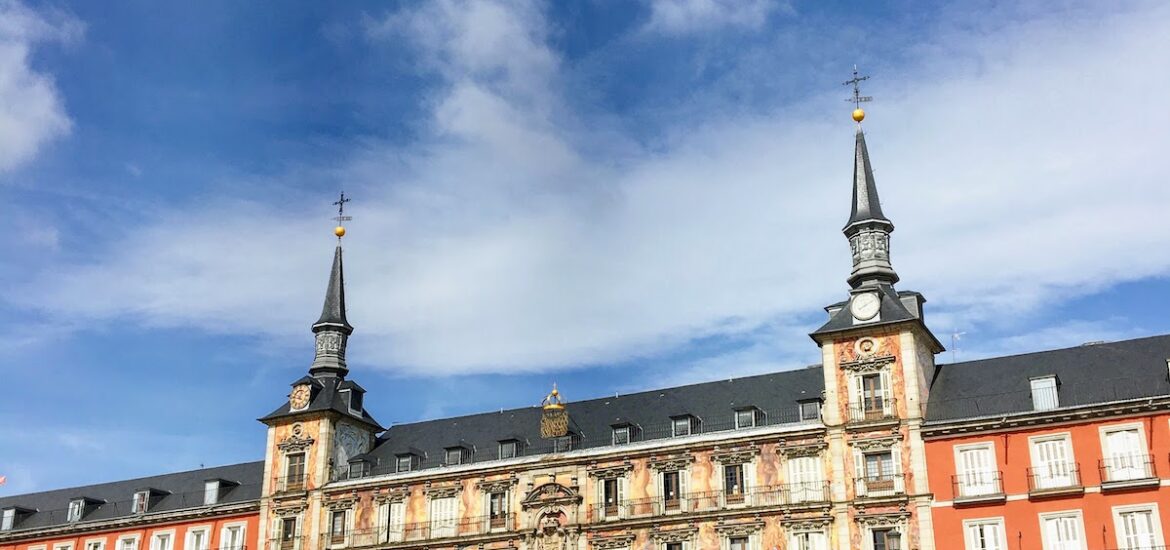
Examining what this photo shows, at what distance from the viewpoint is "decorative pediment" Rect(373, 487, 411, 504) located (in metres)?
66.8

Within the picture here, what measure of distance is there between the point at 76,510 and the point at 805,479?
158ft

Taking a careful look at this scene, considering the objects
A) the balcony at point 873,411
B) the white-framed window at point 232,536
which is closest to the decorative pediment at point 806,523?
the balcony at point 873,411

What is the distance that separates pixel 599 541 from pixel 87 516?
1446 inches

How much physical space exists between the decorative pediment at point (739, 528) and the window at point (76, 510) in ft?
142

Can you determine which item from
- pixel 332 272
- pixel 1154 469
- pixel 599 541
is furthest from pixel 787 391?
pixel 332 272

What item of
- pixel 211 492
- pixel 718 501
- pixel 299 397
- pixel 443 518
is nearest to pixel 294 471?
pixel 299 397

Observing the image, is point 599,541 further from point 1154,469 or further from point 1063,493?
point 1154,469

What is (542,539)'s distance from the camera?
62.4 metres

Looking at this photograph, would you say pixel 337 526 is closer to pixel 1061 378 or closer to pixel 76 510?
pixel 76 510

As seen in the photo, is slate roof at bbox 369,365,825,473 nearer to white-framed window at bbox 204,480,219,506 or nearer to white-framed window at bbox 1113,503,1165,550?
white-framed window at bbox 204,480,219,506

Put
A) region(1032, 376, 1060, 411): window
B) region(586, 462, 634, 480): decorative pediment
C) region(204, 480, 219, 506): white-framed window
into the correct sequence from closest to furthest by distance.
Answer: region(1032, 376, 1060, 411): window → region(586, 462, 634, 480): decorative pediment → region(204, 480, 219, 506): white-framed window

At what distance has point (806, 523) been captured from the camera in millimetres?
56688

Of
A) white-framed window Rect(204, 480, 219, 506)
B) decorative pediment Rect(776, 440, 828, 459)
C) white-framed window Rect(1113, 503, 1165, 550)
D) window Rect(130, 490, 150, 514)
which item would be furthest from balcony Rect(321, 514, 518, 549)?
white-framed window Rect(1113, 503, 1165, 550)

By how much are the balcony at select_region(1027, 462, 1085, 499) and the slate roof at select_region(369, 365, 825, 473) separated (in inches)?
424
